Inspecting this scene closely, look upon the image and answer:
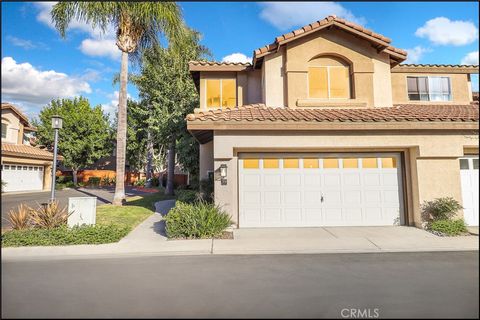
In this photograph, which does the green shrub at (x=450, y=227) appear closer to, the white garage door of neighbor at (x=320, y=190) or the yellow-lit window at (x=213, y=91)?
the white garage door of neighbor at (x=320, y=190)

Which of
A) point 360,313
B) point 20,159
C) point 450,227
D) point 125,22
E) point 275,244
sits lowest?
point 360,313

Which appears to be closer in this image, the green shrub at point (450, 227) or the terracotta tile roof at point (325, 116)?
the green shrub at point (450, 227)

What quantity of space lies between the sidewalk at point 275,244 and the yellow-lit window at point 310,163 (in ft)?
7.27

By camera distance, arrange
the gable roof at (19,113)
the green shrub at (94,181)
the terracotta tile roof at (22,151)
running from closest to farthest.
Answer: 1. the terracotta tile roof at (22,151)
2. the gable roof at (19,113)
3. the green shrub at (94,181)

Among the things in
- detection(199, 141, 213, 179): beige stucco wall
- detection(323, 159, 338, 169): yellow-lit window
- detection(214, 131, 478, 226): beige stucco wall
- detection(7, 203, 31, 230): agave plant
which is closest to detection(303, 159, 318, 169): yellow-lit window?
detection(323, 159, 338, 169): yellow-lit window

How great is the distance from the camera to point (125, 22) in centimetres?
1450

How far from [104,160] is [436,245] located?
4116 centimetres

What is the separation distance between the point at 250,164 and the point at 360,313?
6.55 meters

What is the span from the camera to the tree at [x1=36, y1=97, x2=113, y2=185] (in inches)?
1196

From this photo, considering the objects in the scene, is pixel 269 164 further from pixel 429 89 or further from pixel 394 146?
pixel 429 89

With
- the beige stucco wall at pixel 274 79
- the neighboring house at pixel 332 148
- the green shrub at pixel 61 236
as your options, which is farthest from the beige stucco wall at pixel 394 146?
the green shrub at pixel 61 236

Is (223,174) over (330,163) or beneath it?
beneath

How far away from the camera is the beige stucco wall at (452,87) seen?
14.0 meters

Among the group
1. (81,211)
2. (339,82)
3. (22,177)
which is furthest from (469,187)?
(22,177)
